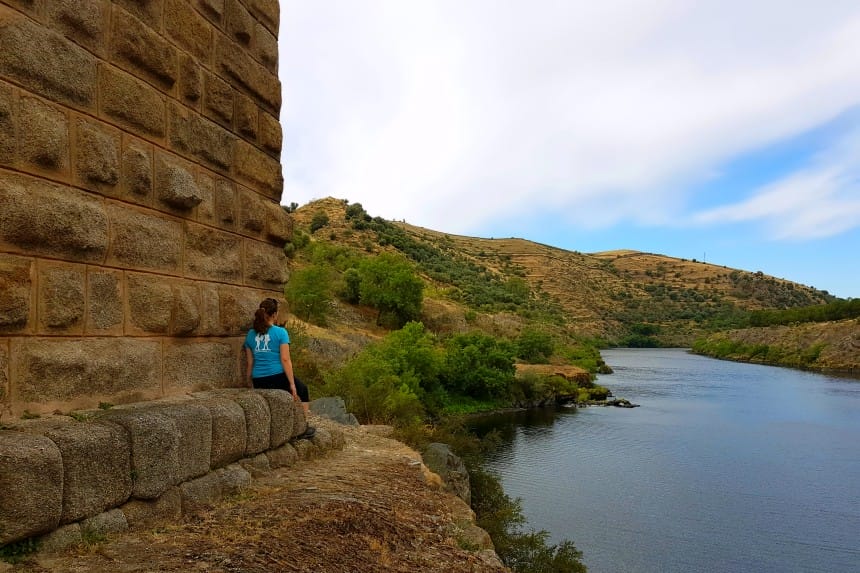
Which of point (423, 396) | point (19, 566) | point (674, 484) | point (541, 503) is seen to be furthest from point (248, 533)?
point (423, 396)

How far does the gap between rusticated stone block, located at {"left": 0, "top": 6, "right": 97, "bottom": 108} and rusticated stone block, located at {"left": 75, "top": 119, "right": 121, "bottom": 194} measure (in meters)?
0.14

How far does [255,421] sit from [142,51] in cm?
265

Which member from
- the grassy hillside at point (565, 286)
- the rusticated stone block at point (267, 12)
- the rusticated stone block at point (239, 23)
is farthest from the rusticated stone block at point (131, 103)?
the grassy hillside at point (565, 286)

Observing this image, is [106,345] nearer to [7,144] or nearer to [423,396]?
[7,144]

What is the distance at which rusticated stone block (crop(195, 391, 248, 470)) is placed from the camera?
4289 mm

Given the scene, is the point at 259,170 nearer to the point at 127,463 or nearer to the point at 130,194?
the point at 130,194

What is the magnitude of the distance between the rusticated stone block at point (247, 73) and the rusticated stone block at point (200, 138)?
0.46m

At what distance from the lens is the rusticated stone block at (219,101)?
469 cm

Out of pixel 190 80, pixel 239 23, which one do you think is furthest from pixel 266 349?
pixel 239 23

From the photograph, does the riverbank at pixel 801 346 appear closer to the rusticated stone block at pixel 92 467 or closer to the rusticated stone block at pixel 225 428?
the rusticated stone block at pixel 225 428

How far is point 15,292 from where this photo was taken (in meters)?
3.05

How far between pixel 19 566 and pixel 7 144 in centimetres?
190

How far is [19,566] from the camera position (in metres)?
2.76

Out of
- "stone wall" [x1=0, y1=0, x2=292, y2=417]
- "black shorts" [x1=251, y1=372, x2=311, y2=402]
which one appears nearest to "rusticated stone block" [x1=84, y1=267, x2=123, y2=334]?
"stone wall" [x1=0, y1=0, x2=292, y2=417]
